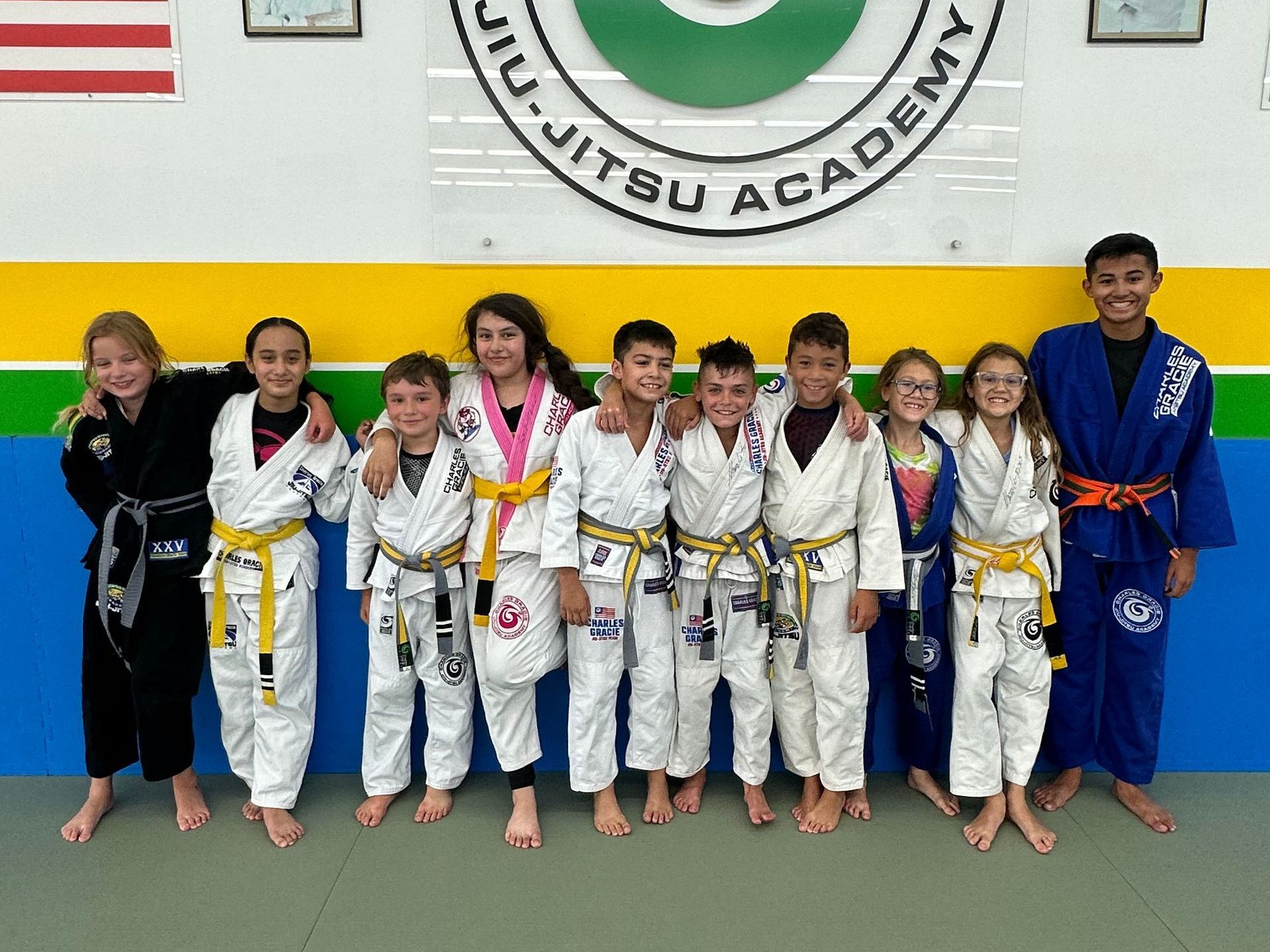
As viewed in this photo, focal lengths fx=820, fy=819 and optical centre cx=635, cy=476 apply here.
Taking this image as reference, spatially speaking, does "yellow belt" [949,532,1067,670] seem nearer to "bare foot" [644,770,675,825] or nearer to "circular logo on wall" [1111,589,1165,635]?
"circular logo on wall" [1111,589,1165,635]

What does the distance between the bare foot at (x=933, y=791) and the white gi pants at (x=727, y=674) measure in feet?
1.61

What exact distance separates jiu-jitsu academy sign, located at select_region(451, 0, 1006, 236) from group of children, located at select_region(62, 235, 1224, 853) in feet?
1.48

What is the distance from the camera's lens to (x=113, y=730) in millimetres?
2293

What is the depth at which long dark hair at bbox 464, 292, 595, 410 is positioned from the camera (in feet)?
7.13

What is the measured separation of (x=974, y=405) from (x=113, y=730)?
8.42 ft

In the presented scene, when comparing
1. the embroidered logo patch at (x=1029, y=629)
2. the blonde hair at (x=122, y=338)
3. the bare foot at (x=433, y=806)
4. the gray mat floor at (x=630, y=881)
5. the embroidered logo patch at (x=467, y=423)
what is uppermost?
the blonde hair at (x=122, y=338)

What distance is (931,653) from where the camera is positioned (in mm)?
2320

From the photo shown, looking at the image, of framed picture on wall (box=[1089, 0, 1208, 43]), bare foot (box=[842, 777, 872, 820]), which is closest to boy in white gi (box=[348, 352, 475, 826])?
bare foot (box=[842, 777, 872, 820])

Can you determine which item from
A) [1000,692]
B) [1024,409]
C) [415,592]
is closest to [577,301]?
[415,592]

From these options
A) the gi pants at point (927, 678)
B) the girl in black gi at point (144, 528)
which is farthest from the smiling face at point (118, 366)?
the gi pants at point (927, 678)

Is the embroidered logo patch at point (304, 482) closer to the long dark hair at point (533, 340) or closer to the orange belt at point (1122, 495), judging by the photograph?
the long dark hair at point (533, 340)

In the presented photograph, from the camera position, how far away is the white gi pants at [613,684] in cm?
220

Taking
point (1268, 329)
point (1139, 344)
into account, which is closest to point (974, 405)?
point (1139, 344)

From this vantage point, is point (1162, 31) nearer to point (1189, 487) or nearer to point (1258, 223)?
point (1258, 223)
